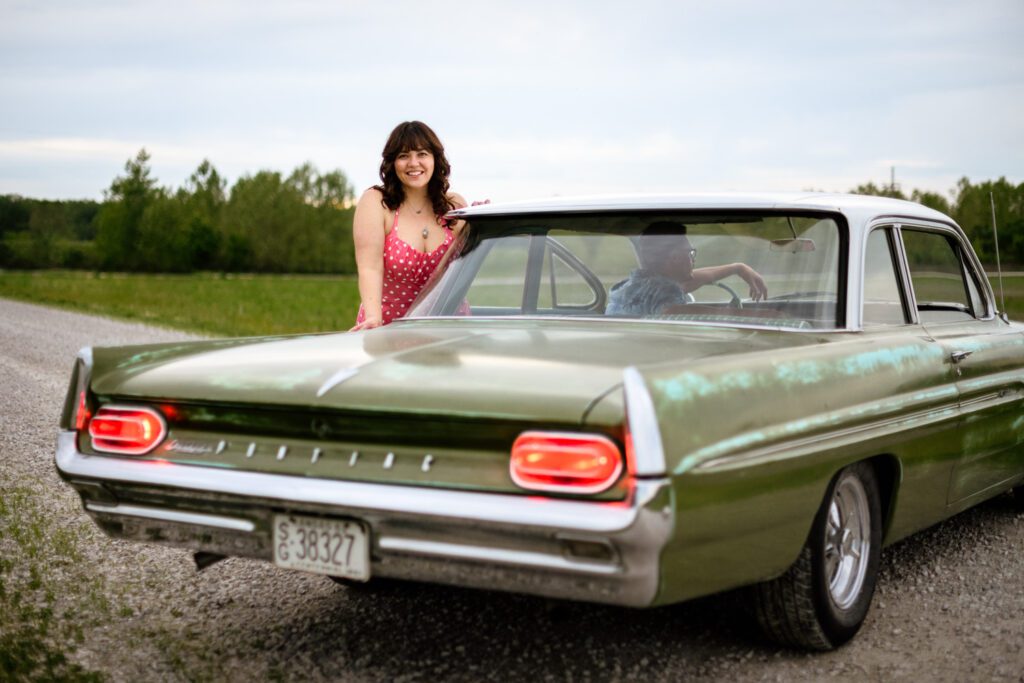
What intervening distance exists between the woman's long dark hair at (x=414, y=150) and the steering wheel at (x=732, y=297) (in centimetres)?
197

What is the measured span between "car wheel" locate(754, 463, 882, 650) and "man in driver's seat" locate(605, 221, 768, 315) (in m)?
0.79

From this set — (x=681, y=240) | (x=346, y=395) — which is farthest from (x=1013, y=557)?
(x=346, y=395)

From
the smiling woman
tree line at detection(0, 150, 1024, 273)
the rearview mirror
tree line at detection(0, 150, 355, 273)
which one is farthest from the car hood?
tree line at detection(0, 150, 355, 273)

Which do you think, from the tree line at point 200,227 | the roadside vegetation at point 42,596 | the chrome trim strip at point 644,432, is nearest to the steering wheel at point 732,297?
the chrome trim strip at point 644,432

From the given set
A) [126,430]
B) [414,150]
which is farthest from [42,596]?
[414,150]

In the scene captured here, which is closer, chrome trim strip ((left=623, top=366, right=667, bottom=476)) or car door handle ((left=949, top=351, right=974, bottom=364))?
chrome trim strip ((left=623, top=366, right=667, bottom=476))

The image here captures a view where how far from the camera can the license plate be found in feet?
9.43

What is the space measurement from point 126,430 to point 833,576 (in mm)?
2216

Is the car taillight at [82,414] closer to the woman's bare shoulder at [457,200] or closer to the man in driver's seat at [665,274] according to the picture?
the man in driver's seat at [665,274]

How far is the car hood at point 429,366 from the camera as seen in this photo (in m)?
2.83

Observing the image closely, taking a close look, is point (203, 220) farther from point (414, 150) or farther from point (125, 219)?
point (414, 150)

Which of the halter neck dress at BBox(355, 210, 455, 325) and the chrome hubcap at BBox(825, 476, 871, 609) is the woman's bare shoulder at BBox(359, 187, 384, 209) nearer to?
the halter neck dress at BBox(355, 210, 455, 325)

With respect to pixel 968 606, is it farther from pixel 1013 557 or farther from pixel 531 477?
pixel 531 477

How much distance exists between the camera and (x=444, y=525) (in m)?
2.75
